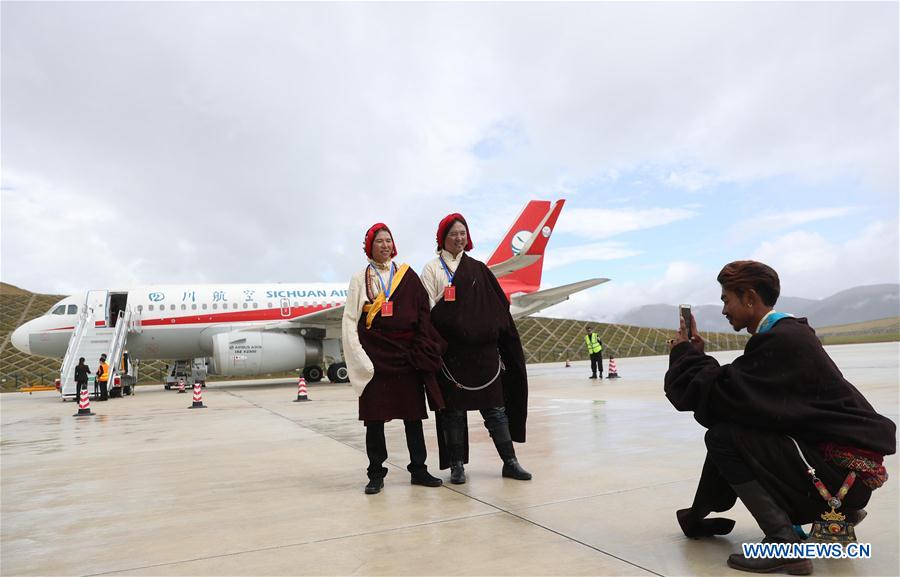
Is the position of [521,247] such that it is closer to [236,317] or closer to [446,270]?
[236,317]

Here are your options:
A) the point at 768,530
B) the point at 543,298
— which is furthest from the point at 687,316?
the point at 543,298

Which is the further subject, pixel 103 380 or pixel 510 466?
pixel 103 380

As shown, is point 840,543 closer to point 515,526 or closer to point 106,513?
point 515,526

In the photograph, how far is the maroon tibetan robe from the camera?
3955 millimetres

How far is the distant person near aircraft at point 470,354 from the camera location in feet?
13.3

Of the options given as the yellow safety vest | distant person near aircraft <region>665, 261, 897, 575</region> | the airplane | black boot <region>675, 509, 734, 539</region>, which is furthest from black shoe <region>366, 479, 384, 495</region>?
the airplane

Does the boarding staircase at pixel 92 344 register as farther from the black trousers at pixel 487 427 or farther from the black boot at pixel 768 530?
the black boot at pixel 768 530

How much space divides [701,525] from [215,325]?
17467 millimetres

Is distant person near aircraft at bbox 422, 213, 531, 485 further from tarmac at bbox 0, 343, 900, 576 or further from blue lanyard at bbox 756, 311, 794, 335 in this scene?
blue lanyard at bbox 756, 311, 794, 335

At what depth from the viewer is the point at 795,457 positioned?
7.39 ft

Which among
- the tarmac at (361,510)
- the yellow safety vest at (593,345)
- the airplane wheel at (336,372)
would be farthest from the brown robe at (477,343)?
the airplane wheel at (336,372)

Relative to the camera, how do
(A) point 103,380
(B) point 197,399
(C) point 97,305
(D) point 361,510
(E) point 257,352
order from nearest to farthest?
(D) point 361,510
(B) point 197,399
(A) point 103,380
(E) point 257,352
(C) point 97,305

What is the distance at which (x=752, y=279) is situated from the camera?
247 cm

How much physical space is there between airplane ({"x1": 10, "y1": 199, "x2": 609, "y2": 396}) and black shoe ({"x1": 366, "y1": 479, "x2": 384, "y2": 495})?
13.0 m
